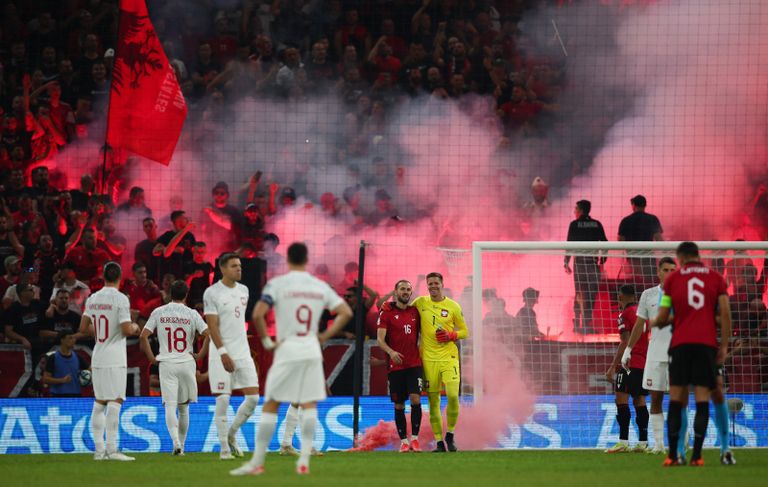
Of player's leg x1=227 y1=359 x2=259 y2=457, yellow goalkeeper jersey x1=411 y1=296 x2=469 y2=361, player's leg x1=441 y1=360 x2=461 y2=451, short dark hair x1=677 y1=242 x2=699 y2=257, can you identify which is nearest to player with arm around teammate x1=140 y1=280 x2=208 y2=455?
player's leg x1=227 y1=359 x2=259 y2=457

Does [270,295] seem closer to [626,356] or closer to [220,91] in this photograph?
[626,356]

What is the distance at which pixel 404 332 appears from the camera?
12.4 metres

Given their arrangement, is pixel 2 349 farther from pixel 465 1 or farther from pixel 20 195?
pixel 465 1

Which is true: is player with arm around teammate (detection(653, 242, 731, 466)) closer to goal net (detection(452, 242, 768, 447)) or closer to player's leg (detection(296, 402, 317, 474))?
player's leg (detection(296, 402, 317, 474))

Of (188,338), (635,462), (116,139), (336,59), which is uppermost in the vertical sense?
(336,59)

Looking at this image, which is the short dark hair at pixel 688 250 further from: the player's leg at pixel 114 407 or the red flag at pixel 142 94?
the red flag at pixel 142 94

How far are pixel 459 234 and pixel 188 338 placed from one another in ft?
23.9

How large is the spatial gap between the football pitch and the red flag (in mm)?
6185

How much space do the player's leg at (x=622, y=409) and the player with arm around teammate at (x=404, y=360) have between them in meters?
2.04

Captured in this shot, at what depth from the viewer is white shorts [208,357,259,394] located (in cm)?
1052

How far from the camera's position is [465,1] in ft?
63.4

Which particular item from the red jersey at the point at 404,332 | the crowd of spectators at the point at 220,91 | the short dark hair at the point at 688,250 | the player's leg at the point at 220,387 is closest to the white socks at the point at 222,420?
Answer: the player's leg at the point at 220,387

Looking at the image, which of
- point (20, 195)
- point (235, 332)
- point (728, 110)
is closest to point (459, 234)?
point (728, 110)

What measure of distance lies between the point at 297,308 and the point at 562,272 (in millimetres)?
7046
